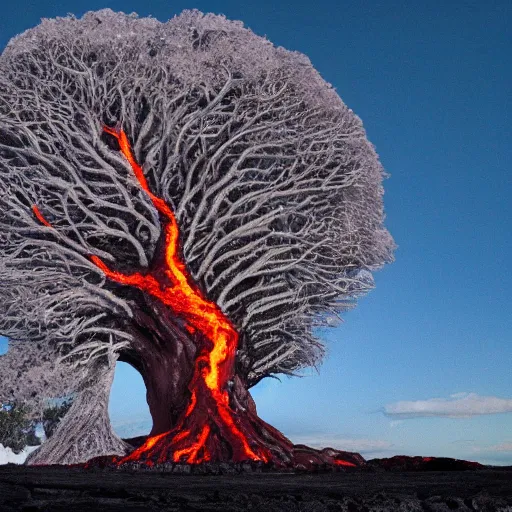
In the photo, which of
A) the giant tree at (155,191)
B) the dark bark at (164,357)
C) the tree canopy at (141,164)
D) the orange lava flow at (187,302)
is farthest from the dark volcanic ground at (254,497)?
the tree canopy at (141,164)

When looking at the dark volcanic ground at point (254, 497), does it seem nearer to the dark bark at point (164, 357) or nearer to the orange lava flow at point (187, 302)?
the orange lava flow at point (187, 302)

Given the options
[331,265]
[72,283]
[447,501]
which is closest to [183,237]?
[72,283]

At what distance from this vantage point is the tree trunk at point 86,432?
675 inches

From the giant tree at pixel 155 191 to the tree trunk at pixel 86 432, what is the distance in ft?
0.62

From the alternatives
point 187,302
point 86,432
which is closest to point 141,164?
point 187,302

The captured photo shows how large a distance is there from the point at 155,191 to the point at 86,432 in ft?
22.4

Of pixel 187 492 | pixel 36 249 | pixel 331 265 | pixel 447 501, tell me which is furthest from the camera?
pixel 331 265

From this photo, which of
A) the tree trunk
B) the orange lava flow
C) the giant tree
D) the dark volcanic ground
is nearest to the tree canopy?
the giant tree

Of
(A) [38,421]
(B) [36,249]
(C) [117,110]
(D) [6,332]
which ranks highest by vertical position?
(C) [117,110]

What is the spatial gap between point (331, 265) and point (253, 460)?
7.35 meters

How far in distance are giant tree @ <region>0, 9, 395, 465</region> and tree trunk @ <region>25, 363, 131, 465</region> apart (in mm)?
188

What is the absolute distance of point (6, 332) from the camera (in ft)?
58.9

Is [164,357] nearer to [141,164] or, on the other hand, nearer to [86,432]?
[86,432]

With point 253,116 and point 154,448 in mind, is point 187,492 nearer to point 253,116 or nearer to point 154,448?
point 154,448
